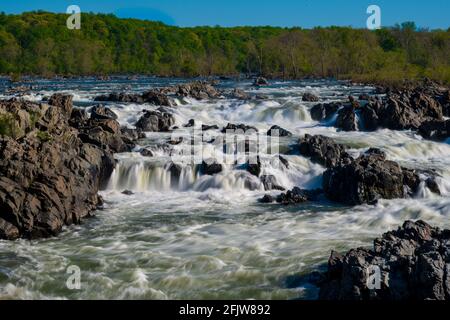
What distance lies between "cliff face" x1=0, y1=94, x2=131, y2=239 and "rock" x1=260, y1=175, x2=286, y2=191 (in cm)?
549

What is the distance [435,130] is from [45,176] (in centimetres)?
1993

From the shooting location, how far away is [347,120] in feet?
106

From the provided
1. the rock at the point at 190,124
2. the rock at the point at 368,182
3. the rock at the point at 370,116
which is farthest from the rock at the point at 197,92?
the rock at the point at 368,182

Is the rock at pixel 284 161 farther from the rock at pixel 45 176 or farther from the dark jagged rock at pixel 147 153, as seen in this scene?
the rock at pixel 45 176

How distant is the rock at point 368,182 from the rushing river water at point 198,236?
419 millimetres

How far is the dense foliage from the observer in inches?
3332

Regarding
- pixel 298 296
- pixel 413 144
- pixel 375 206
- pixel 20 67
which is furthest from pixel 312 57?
pixel 298 296

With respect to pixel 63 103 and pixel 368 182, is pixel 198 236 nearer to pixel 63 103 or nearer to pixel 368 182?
pixel 368 182

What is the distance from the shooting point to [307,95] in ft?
135

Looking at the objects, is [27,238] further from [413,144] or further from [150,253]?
[413,144]

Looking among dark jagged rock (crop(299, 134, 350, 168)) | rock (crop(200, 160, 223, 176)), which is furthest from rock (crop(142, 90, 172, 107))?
rock (crop(200, 160, 223, 176))

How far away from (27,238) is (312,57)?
8277 cm

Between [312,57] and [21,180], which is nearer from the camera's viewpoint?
[21,180]

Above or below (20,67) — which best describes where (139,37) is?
above
